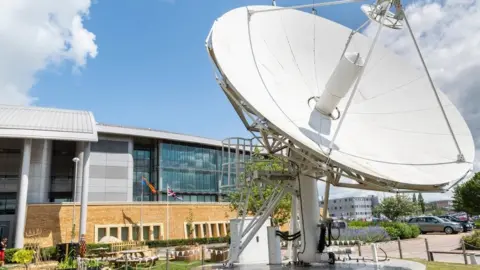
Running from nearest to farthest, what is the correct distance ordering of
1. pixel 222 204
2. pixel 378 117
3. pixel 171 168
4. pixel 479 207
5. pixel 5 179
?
pixel 378 117, pixel 5 179, pixel 222 204, pixel 479 207, pixel 171 168

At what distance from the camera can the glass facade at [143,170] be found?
5412cm

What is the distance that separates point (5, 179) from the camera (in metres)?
42.0

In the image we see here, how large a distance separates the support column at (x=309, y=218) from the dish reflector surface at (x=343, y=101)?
269 cm

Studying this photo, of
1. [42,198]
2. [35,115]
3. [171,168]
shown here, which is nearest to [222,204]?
[171,168]

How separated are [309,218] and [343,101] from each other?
4.58 metres

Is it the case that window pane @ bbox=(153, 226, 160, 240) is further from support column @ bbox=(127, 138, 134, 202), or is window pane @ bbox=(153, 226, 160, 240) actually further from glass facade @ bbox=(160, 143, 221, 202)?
glass facade @ bbox=(160, 143, 221, 202)

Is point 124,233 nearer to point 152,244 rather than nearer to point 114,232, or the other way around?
point 114,232

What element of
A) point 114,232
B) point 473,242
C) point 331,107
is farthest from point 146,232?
point 331,107

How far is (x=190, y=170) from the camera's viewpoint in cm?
5900

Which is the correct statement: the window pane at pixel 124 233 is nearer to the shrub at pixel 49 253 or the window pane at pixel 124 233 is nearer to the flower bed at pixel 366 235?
the shrub at pixel 49 253

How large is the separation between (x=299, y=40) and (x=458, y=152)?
6.72 metres

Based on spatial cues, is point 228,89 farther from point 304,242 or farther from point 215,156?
point 215,156

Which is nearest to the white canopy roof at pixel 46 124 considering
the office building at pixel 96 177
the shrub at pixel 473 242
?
the office building at pixel 96 177

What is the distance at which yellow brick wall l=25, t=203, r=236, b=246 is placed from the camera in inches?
1366
